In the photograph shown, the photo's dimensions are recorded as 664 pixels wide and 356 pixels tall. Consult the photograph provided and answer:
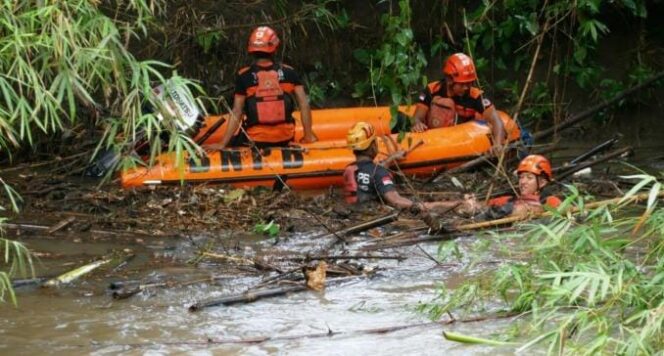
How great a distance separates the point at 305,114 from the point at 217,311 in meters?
3.82

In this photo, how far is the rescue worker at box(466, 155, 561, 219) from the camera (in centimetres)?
749

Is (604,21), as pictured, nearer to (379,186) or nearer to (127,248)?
(379,186)

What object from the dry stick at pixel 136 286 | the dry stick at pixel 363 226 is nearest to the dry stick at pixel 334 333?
the dry stick at pixel 136 286

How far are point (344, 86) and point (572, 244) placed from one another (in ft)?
23.7

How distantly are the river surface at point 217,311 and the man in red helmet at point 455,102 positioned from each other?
110 inches

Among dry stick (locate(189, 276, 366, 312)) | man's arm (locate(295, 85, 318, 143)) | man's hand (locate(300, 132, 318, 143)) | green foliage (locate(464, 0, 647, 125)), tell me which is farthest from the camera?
green foliage (locate(464, 0, 647, 125))

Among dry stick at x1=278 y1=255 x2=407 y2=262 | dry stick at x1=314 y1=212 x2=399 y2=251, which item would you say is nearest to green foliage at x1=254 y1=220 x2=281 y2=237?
dry stick at x1=314 y1=212 x2=399 y2=251

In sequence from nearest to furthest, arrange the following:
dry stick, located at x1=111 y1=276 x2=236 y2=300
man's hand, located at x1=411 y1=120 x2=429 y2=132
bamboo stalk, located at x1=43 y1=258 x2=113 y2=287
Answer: dry stick, located at x1=111 y1=276 x2=236 y2=300 → bamboo stalk, located at x1=43 y1=258 x2=113 y2=287 → man's hand, located at x1=411 y1=120 x2=429 y2=132

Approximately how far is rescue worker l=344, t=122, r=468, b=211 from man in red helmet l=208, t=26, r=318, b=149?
3.71 ft

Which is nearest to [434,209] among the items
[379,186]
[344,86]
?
[379,186]

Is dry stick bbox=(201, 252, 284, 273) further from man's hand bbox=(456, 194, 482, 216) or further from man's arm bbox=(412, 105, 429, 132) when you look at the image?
man's arm bbox=(412, 105, 429, 132)

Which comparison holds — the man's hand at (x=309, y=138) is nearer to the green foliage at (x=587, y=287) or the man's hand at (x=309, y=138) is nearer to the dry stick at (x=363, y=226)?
the dry stick at (x=363, y=226)

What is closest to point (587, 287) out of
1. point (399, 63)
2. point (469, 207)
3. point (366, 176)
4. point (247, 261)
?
point (247, 261)

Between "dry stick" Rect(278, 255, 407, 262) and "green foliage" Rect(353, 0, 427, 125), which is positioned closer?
"dry stick" Rect(278, 255, 407, 262)
